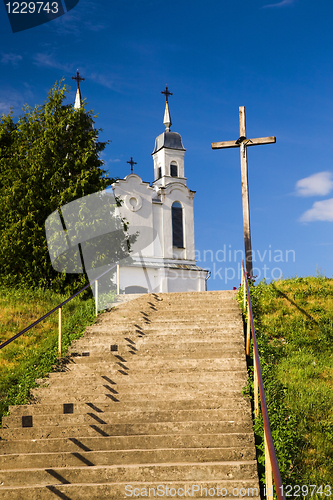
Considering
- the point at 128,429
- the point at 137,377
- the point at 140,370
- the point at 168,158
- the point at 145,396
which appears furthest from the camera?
the point at 168,158

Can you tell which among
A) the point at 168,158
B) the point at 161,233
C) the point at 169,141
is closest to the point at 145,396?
the point at 161,233

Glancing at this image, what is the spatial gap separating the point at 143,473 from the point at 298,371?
3792mm

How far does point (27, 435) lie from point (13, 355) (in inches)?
142

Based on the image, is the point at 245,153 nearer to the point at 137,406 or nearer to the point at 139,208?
the point at 137,406

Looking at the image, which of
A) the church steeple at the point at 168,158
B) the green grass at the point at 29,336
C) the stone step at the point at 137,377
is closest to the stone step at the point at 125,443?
the green grass at the point at 29,336

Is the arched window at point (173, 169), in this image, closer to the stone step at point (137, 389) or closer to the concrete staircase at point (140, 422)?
the concrete staircase at point (140, 422)

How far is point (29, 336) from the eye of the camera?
35.9 feet

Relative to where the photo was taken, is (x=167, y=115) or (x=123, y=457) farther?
(x=167, y=115)

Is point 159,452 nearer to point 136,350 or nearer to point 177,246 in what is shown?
point 136,350

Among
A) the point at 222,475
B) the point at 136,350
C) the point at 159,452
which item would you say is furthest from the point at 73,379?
the point at 222,475

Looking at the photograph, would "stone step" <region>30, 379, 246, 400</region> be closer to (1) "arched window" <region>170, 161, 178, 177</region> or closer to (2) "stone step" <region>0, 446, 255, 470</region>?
(2) "stone step" <region>0, 446, 255, 470</region>

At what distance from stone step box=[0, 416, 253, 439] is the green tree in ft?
27.3

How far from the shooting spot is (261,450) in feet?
19.3

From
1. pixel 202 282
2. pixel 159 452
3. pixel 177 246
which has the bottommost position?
pixel 159 452
